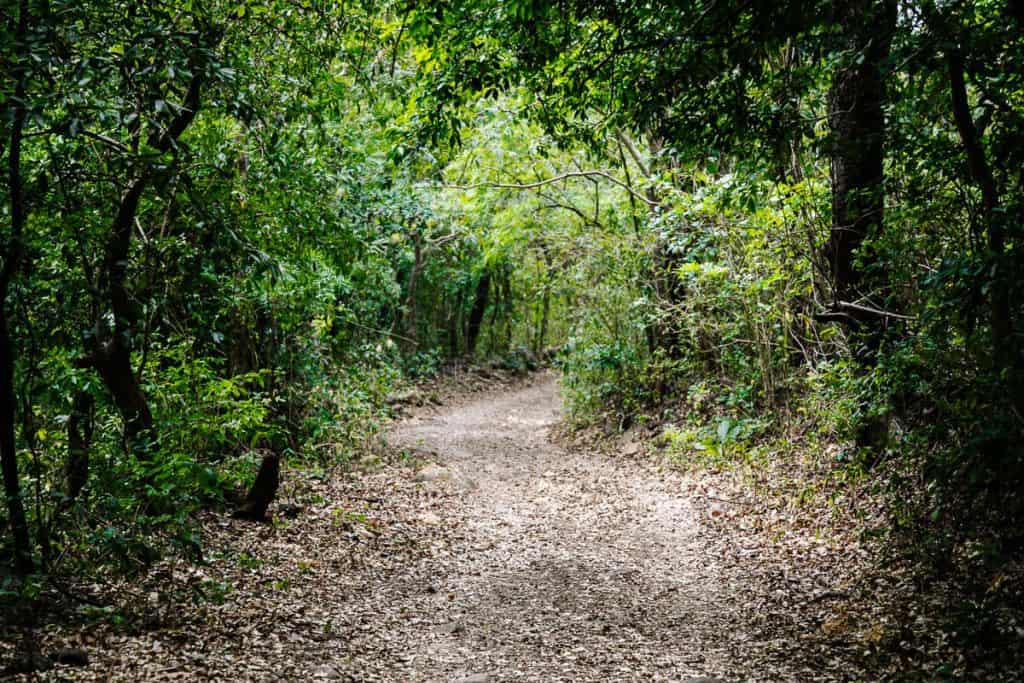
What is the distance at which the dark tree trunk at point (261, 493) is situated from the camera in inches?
316

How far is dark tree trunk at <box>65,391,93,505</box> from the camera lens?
214 inches

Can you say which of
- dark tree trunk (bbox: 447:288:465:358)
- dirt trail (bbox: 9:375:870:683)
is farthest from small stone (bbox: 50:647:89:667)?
dark tree trunk (bbox: 447:288:465:358)

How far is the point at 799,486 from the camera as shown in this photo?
8.29m

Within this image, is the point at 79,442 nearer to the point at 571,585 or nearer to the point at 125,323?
the point at 125,323

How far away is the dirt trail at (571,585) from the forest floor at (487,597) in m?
0.02

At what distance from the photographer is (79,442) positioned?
5809 mm

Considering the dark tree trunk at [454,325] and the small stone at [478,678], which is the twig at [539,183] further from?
the dark tree trunk at [454,325]

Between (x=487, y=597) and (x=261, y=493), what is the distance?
300cm

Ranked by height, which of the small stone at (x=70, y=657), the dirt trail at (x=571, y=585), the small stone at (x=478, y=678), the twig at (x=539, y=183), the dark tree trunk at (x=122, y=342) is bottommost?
the dirt trail at (x=571, y=585)

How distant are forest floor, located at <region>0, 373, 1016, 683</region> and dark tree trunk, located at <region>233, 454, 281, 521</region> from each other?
196 millimetres

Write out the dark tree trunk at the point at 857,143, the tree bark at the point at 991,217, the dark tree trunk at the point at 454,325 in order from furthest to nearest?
the dark tree trunk at the point at 454,325 < the dark tree trunk at the point at 857,143 < the tree bark at the point at 991,217

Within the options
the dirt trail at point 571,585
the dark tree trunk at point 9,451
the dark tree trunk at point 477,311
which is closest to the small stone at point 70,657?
the dark tree trunk at point 9,451

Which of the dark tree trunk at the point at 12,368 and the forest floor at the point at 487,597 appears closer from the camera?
the dark tree trunk at the point at 12,368

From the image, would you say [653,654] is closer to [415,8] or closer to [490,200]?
[415,8]
